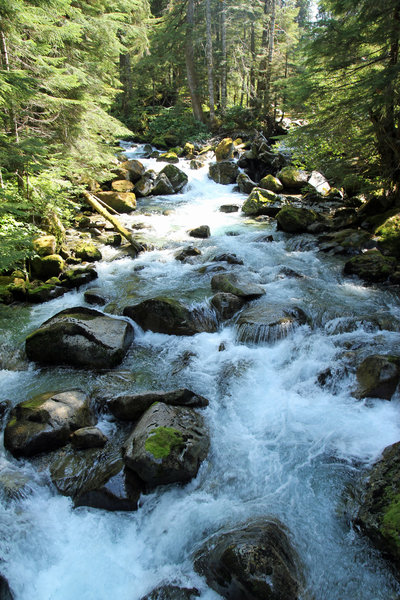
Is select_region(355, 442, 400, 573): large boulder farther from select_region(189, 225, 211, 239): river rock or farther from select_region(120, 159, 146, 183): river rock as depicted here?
select_region(120, 159, 146, 183): river rock

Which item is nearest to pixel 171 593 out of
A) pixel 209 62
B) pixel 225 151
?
pixel 225 151

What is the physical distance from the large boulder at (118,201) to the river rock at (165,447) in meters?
12.0

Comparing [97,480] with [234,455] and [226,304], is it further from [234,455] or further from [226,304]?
[226,304]

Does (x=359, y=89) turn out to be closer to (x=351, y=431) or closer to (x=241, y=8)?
(x=351, y=431)

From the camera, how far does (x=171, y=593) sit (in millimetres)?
3197

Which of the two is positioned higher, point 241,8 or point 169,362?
point 241,8

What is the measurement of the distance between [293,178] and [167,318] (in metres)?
12.3

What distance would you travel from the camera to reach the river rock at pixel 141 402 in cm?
507

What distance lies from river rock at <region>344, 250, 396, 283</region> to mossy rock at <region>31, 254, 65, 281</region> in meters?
7.62

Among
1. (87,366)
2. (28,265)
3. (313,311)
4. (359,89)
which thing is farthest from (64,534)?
(359,89)

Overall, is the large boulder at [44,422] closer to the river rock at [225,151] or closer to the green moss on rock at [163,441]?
the green moss on rock at [163,441]

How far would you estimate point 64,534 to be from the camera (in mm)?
3744

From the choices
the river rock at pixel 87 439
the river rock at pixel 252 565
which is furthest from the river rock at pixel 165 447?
the river rock at pixel 252 565

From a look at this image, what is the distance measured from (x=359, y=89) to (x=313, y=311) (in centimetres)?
603
